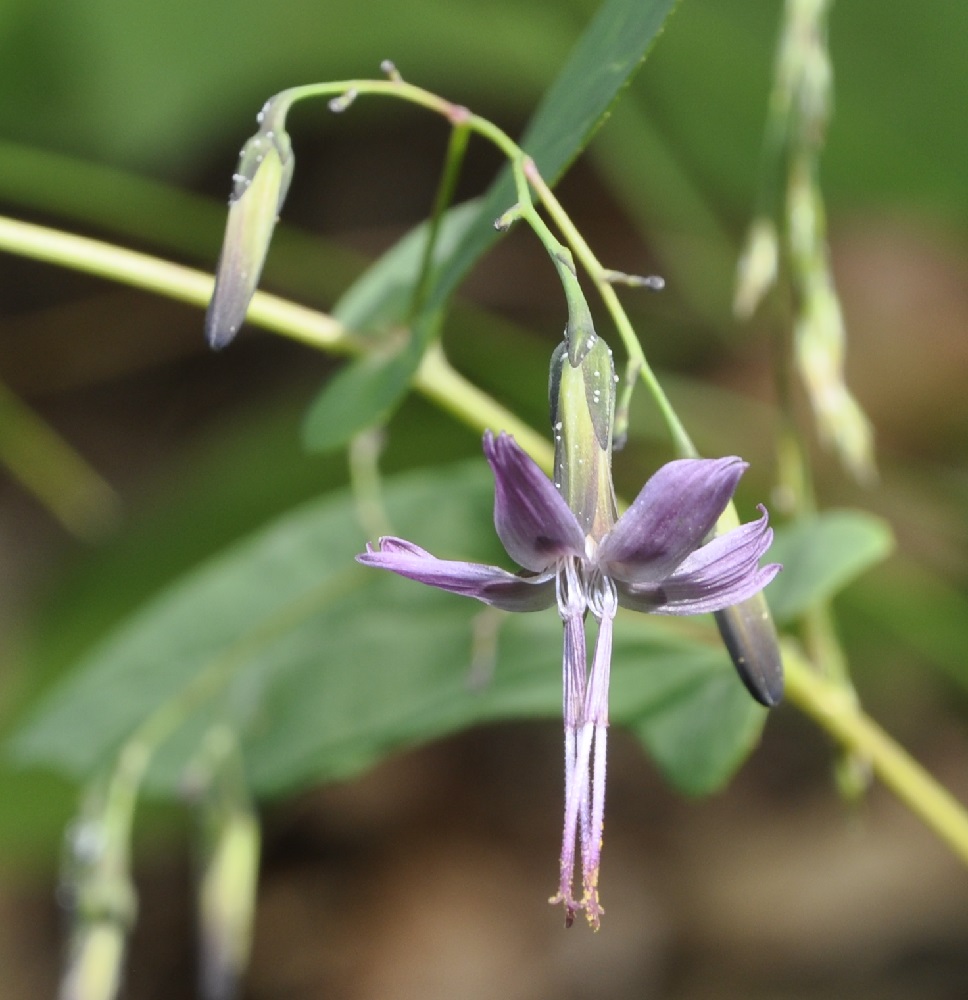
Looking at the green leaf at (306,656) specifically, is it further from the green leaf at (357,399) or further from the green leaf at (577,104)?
the green leaf at (577,104)

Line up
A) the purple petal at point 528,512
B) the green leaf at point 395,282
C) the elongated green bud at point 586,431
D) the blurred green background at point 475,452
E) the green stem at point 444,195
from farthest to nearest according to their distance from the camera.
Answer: the blurred green background at point 475,452, the green leaf at point 395,282, the green stem at point 444,195, the elongated green bud at point 586,431, the purple petal at point 528,512

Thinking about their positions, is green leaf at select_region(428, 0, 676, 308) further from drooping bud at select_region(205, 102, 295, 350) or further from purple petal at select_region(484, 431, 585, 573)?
purple petal at select_region(484, 431, 585, 573)

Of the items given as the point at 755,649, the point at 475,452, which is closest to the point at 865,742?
the point at 755,649

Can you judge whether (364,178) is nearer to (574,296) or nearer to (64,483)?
(64,483)

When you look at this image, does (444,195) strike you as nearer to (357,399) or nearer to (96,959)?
(357,399)

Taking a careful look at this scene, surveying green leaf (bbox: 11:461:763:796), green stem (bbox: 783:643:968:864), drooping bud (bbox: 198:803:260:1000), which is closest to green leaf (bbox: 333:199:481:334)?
green leaf (bbox: 11:461:763:796)

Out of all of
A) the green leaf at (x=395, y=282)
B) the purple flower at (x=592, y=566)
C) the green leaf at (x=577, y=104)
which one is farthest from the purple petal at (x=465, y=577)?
the green leaf at (x=395, y=282)

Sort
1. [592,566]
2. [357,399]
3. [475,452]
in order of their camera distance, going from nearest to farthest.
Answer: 1. [592,566]
2. [357,399]
3. [475,452]
